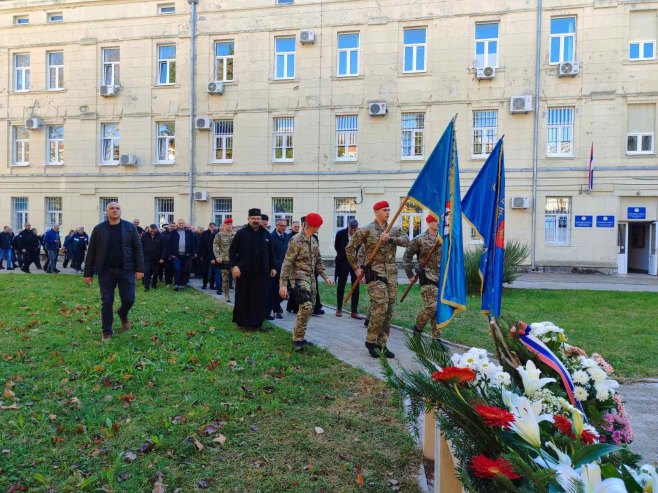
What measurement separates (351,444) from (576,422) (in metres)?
2.63

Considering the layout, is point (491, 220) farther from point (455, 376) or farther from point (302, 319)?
point (455, 376)

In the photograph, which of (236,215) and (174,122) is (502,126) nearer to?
(236,215)

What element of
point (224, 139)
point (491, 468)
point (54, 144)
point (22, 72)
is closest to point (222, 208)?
point (224, 139)

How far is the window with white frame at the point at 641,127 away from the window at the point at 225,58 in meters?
17.9

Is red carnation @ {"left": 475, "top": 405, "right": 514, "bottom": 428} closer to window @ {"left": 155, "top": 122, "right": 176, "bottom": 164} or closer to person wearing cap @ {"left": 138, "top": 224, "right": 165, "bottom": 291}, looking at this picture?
person wearing cap @ {"left": 138, "top": 224, "right": 165, "bottom": 291}

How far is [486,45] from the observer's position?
23500 mm

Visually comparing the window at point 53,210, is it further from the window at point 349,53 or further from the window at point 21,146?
the window at point 349,53

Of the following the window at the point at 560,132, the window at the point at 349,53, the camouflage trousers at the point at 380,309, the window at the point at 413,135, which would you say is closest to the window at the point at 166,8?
Answer: the window at the point at 349,53

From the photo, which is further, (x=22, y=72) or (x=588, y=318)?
(x=22, y=72)

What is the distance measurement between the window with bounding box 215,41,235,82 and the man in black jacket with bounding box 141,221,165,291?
13438 mm

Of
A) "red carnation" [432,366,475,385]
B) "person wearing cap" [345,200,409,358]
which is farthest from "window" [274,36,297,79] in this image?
"red carnation" [432,366,475,385]

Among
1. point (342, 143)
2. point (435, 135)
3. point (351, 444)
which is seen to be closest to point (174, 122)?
point (342, 143)

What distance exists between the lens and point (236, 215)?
25.9m

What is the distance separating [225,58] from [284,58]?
2.95 m
